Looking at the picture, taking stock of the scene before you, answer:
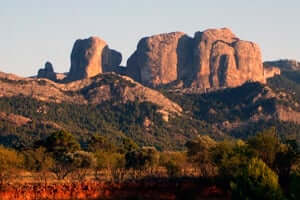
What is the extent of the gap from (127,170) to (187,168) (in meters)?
15.6

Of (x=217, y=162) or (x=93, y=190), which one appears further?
(x=217, y=162)

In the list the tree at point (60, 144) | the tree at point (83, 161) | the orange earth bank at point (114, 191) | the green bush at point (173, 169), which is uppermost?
the tree at point (60, 144)

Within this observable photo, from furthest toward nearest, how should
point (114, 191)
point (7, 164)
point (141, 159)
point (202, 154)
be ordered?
point (141, 159), point (202, 154), point (7, 164), point (114, 191)

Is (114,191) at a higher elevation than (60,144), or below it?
below

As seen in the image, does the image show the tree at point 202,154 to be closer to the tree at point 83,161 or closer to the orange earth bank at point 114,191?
the tree at point 83,161

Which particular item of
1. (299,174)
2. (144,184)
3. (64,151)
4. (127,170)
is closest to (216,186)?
(144,184)

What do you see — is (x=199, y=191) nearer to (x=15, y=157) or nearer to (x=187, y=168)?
(x=15, y=157)

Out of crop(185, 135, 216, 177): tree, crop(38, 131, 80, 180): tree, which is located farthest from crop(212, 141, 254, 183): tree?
crop(38, 131, 80, 180): tree

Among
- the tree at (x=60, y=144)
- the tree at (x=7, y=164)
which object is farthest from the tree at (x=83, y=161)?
the tree at (x=60, y=144)

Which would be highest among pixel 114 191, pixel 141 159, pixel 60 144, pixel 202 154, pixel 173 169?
pixel 60 144

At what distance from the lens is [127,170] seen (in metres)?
131

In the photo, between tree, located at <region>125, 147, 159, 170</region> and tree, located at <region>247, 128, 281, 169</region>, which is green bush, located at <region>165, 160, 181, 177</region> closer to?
tree, located at <region>125, 147, 159, 170</region>

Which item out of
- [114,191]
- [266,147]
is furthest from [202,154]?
[114,191]

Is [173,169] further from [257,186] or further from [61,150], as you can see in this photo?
[257,186]
